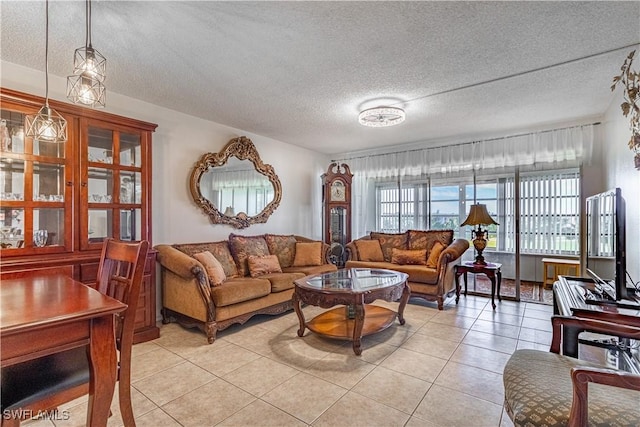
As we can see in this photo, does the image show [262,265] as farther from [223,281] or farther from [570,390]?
[570,390]

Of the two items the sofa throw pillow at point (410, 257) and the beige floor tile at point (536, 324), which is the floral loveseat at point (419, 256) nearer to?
the sofa throw pillow at point (410, 257)

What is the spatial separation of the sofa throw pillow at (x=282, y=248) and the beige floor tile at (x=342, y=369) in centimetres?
205

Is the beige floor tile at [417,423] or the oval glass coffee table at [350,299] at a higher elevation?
the oval glass coffee table at [350,299]

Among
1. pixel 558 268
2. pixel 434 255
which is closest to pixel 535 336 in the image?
pixel 434 255

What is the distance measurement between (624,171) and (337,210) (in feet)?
12.0

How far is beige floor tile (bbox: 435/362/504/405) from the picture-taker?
197 centimetres

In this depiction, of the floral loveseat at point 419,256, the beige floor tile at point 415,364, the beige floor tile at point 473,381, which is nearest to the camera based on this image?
the beige floor tile at point 473,381

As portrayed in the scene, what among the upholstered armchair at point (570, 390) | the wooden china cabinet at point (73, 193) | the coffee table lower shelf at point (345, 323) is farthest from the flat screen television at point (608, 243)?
the wooden china cabinet at point (73, 193)

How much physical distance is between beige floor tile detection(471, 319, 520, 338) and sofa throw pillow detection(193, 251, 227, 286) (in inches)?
106

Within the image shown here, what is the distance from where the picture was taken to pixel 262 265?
12.5 ft

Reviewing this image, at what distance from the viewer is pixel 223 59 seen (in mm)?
2420

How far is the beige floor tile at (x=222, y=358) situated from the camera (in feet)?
7.70

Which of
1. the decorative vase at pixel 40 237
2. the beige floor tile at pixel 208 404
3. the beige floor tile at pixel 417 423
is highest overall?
the decorative vase at pixel 40 237

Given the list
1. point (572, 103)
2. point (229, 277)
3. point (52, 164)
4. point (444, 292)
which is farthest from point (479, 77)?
point (52, 164)
